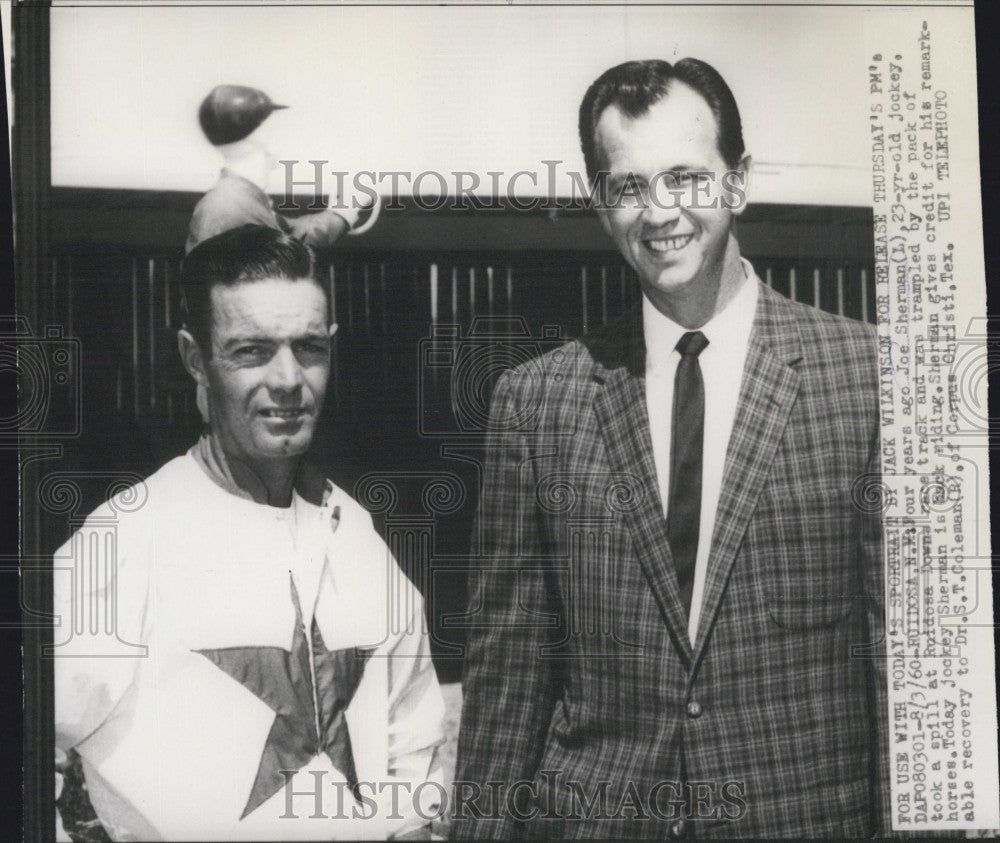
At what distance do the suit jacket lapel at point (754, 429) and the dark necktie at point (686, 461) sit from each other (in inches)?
2.3

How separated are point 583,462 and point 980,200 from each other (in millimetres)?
1330

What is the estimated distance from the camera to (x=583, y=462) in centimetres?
312

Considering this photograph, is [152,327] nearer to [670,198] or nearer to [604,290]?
[604,290]

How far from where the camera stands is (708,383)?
123 inches

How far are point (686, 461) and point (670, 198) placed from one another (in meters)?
0.70

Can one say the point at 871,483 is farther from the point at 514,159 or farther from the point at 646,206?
the point at 514,159

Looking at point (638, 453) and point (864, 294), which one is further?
point (864, 294)

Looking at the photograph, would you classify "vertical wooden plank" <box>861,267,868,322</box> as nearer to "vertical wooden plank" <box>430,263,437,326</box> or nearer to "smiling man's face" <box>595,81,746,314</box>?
"smiling man's face" <box>595,81,746,314</box>

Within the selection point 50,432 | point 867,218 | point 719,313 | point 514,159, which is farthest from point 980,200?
point 50,432

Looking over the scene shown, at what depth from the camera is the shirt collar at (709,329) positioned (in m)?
3.14

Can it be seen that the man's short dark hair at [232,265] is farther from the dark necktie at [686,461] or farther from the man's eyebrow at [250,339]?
the dark necktie at [686,461]

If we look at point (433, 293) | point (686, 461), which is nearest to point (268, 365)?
point (433, 293)

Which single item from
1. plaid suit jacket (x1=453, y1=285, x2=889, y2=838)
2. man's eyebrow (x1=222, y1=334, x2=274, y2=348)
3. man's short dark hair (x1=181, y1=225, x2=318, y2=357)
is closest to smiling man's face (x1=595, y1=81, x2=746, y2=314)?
plaid suit jacket (x1=453, y1=285, x2=889, y2=838)

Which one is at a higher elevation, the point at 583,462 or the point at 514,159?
the point at 514,159
